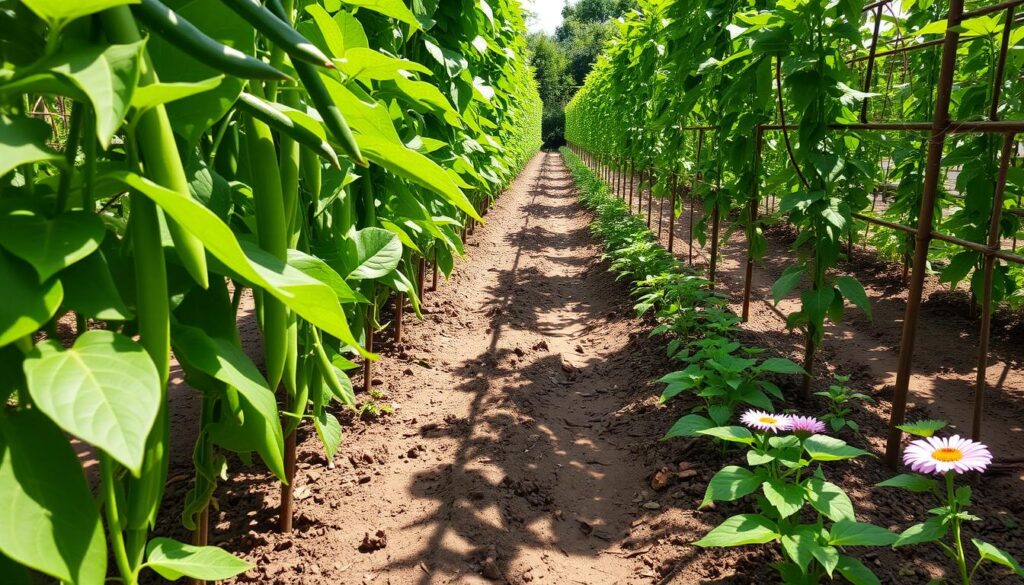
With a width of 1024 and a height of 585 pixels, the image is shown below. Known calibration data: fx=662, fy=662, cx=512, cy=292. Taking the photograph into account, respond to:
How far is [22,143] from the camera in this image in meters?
0.59

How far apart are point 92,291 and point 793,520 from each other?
216 cm

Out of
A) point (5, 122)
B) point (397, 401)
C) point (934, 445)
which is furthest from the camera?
point (397, 401)

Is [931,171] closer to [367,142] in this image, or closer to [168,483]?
[367,142]

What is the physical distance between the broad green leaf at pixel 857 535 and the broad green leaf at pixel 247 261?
1.56 m

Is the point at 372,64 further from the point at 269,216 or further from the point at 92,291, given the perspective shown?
the point at 92,291

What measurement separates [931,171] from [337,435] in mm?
2618

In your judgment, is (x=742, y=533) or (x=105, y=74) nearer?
(x=105, y=74)

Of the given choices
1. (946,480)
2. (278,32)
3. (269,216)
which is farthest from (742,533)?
(278,32)

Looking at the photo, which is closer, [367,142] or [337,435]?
[367,142]

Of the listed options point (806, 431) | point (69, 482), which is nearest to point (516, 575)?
point (806, 431)

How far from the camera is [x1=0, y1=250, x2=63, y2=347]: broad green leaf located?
58cm

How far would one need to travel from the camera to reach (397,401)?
12.4 feet

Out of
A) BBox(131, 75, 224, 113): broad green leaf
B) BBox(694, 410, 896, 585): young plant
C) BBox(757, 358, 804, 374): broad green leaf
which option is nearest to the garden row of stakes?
BBox(757, 358, 804, 374): broad green leaf

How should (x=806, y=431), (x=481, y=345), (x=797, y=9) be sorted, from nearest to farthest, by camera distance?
(x=806, y=431) → (x=797, y=9) → (x=481, y=345)
